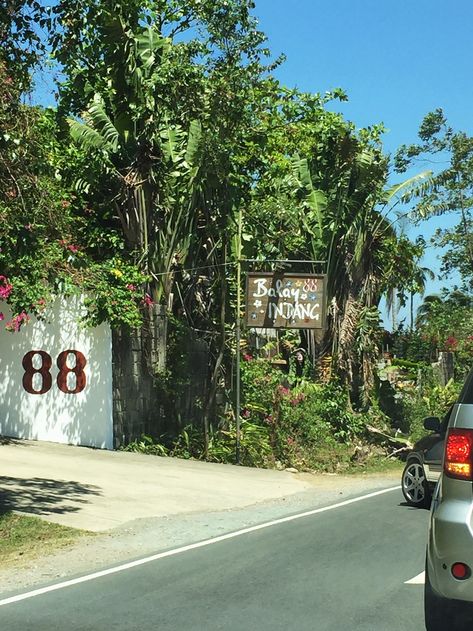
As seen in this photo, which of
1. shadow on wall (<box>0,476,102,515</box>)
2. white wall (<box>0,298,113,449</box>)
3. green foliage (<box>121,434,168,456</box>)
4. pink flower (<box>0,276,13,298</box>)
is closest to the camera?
shadow on wall (<box>0,476,102,515</box>)

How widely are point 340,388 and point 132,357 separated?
575cm

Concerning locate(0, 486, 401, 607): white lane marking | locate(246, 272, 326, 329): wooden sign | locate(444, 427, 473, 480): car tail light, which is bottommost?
locate(0, 486, 401, 607): white lane marking

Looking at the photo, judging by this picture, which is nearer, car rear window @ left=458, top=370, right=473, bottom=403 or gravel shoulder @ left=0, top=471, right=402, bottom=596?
car rear window @ left=458, top=370, right=473, bottom=403

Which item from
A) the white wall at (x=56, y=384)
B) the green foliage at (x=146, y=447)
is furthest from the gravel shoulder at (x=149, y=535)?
the white wall at (x=56, y=384)

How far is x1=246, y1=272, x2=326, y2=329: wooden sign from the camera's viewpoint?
1677cm

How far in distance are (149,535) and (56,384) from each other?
25.4ft

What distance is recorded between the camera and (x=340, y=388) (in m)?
20.2

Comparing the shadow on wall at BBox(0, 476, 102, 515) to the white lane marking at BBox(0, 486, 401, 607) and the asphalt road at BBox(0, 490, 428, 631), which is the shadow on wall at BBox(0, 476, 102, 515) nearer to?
the white lane marking at BBox(0, 486, 401, 607)

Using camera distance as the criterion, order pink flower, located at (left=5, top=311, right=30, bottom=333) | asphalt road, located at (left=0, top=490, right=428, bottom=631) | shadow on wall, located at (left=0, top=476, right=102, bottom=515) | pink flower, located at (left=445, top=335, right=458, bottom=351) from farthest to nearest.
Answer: pink flower, located at (left=445, top=335, right=458, bottom=351), pink flower, located at (left=5, top=311, right=30, bottom=333), shadow on wall, located at (left=0, top=476, right=102, bottom=515), asphalt road, located at (left=0, top=490, right=428, bottom=631)

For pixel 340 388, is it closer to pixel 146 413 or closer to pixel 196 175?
pixel 146 413

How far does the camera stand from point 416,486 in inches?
465

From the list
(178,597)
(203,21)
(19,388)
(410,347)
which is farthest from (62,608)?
(410,347)

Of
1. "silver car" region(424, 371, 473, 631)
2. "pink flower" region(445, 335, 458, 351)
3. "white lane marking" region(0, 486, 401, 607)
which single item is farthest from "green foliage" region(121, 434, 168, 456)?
"pink flower" region(445, 335, 458, 351)

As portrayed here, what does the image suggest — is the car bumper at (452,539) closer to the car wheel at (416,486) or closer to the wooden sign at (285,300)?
the car wheel at (416,486)
